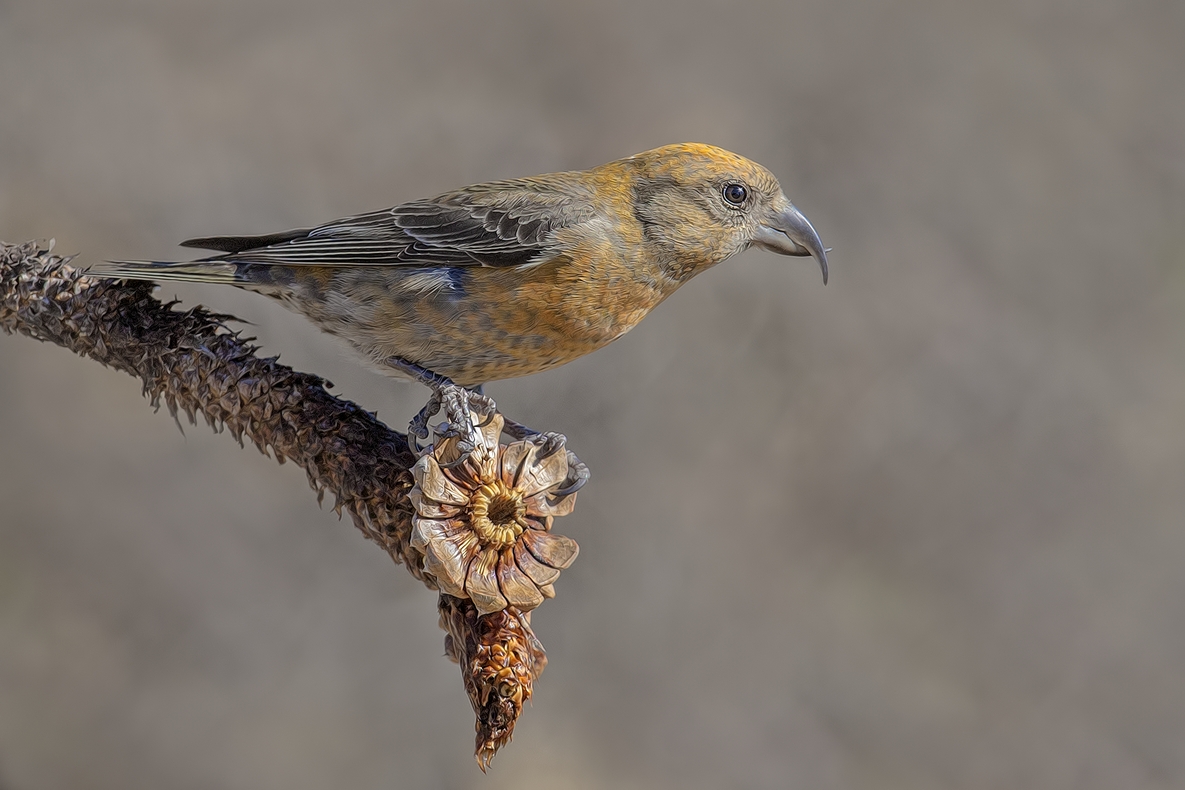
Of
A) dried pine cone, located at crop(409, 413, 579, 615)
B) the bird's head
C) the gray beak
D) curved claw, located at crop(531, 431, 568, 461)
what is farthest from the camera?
the gray beak

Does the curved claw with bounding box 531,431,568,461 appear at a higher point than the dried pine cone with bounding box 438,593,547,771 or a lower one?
higher

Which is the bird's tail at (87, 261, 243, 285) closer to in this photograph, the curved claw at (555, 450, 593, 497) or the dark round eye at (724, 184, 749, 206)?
the curved claw at (555, 450, 593, 497)

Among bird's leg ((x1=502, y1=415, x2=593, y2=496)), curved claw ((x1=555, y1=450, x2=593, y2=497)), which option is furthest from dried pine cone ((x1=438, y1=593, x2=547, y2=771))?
curved claw ((x1=555, y1=450, x2=593, y2=497))

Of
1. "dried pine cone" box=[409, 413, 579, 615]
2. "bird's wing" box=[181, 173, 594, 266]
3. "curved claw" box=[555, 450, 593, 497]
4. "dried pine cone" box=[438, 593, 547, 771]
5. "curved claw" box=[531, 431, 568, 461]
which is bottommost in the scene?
"dried pine cone" box=[438, 593, 547, 771]

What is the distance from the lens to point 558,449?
1.76 m

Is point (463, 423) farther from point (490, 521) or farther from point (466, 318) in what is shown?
point (466, 318)

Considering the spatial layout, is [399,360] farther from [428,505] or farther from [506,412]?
[506,412]

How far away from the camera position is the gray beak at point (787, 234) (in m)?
2.33

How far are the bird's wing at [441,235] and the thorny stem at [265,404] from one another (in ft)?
0.89

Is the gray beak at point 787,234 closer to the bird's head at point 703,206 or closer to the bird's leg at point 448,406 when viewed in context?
the bird's head at point 703,206

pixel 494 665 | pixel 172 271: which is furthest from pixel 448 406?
pixel 172 271

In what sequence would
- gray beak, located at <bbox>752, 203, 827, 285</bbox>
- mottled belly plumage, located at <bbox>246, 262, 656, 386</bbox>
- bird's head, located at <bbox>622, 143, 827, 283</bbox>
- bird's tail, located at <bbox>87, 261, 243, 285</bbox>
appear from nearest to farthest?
bird's tail, located at <bbox>87, 261, 243, 285</bbox>
mottled belly plumage, located at <bbox>246, 262, 656, 386</bbox>
bird's head, located at <bbox>622, 143, 827, 283</bbox>
gray beak, located at <bbox>752, 203, 827, 285</bbox>

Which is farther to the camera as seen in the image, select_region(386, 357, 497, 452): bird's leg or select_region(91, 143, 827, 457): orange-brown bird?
select_region(91, 143, 827, 457): orange-brown bird

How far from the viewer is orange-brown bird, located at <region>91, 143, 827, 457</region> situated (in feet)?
6.84
